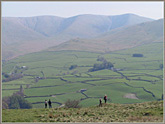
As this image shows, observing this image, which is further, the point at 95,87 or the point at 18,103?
the point at 95,87

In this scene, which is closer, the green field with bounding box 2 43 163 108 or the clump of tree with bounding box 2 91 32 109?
the clump of tree with bounding box 2 91 32 109

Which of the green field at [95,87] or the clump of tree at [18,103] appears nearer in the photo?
the clump of tree at [18,103]

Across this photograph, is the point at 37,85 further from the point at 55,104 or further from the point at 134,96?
the point at 134,96

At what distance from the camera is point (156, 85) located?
388 feet

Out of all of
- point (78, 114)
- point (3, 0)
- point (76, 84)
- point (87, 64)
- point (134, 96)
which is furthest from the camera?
point (87, 64)

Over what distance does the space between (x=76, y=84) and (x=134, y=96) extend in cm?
3711

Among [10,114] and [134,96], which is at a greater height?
[134,96]

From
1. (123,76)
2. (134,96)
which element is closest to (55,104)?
(134,96)

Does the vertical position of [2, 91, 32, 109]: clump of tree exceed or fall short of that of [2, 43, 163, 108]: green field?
it falls short

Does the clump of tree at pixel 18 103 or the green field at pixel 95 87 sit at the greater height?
the green field at pixel 95 87

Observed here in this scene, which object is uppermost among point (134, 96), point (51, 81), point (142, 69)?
point (142, 69)

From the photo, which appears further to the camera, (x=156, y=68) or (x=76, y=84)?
(x=156, y=68)

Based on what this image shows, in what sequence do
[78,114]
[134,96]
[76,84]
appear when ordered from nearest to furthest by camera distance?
[78,114]
[134,96]
[76,84]

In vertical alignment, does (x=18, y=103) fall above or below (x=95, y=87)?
below
